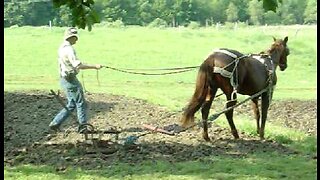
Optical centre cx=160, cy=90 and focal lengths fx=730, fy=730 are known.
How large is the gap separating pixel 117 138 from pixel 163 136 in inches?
36.8

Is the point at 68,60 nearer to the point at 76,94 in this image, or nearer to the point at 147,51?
the point at 76,94

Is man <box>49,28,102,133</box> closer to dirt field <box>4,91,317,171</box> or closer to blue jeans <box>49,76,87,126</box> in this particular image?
blue jeans <box>49,76,87,126</box>

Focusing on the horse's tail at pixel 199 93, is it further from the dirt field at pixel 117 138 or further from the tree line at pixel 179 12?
the tree line at pixel 179 12

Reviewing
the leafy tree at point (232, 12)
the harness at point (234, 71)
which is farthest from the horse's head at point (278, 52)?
the leafy tree at point (232, 12)

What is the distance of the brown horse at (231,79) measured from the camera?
8188mm

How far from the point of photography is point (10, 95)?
13.5 meters

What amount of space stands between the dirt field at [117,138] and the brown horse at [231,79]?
0.30m

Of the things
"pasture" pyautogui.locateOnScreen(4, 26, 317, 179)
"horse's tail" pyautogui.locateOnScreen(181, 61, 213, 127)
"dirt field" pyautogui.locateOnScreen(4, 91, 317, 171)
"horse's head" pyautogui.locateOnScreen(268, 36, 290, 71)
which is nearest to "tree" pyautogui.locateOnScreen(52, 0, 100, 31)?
"pasture" pyautogui.locateOnScreen(4, 26, 317, 179)

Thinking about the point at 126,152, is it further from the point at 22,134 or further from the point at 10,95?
the point at 10,95

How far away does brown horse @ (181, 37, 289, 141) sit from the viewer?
819 centimetres

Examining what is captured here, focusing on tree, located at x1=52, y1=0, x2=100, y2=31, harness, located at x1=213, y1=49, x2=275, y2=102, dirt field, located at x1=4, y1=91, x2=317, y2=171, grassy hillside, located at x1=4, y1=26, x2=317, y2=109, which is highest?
tree, located at x1=52, y1=0, x2=100, y2=31

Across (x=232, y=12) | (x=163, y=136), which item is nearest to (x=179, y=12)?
(x=232, y=12)

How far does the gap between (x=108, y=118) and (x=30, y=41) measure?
16.9 metres

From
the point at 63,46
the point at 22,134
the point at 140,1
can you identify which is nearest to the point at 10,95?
the point at 140,1
